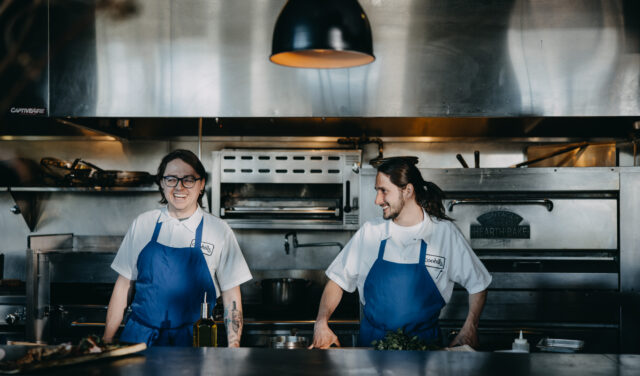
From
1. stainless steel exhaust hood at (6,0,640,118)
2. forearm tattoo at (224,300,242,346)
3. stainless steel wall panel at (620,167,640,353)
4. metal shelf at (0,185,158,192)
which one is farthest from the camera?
metal shelf at (0,185,158,192)

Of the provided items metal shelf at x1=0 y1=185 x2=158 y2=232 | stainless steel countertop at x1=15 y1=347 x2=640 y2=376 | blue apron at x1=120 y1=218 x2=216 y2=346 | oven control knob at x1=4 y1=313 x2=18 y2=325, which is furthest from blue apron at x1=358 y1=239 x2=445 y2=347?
oven control knob at x1=4 y1=313 x2=18 y2=325

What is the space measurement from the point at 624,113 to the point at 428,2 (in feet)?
4.48

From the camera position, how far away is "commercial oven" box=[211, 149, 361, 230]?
4.14 metres

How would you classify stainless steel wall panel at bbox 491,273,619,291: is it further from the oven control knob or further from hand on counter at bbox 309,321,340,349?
the oven control knob

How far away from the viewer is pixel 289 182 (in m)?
4.21

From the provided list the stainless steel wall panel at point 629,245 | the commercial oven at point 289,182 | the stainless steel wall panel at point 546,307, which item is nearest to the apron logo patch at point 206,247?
the commercial oven at point 289,182

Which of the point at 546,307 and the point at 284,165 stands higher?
the point at 284,165

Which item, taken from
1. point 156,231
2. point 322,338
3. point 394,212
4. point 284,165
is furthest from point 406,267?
point 284,165

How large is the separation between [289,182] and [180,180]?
148cm

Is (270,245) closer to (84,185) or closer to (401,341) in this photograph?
(84,185)

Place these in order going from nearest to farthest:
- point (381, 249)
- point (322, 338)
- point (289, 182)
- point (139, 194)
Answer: point (322, 338), point (381, 249), point (289, 182), point (139, 194)

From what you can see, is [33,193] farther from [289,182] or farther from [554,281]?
[554,281]

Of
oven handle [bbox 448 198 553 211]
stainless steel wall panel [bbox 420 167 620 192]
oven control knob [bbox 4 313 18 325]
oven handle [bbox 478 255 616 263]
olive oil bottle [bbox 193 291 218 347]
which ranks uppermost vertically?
stainless steel wall panel [bbox 420 167 620 192]

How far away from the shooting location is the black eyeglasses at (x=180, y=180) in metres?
2.79
